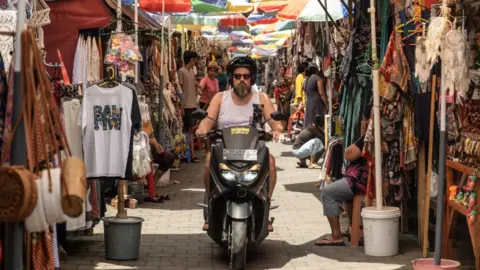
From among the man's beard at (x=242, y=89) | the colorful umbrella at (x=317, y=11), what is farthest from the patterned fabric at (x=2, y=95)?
the colorful umbrella at (x=317, y=11)

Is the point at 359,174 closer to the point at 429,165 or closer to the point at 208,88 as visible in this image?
the point at 429,165

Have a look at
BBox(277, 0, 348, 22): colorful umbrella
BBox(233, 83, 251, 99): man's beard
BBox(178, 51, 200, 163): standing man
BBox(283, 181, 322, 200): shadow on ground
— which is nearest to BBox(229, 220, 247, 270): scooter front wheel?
BBox(233, 83, 251, 99): man's beard

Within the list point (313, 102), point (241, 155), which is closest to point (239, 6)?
Result: point (313, 102)

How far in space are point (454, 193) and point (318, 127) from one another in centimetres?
821

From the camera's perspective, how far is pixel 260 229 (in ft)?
27.6

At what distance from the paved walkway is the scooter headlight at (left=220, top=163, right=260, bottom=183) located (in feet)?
2.98

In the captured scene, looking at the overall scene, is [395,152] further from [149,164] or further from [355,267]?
[149,164]

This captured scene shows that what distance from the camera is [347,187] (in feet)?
31.2

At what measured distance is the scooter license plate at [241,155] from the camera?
27.1 ft

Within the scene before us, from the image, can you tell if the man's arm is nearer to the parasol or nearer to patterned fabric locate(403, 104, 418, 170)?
patterned fabric locate(403, 104, 418, 170)

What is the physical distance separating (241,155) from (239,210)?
496 mm

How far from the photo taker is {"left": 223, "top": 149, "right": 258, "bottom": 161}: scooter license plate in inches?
325

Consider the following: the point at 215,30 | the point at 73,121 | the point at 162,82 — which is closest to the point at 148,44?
the point at 162,82

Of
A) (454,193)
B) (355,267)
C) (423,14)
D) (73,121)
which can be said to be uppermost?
(423,14)
